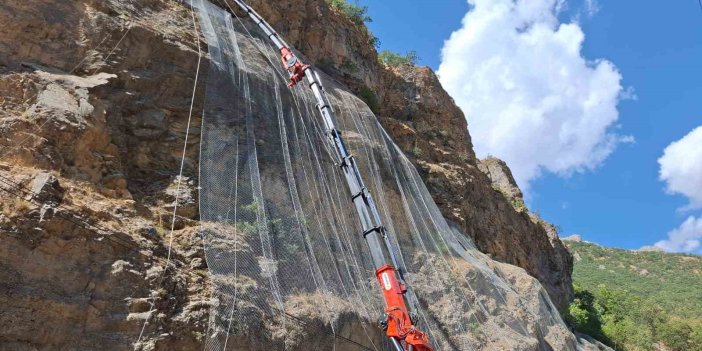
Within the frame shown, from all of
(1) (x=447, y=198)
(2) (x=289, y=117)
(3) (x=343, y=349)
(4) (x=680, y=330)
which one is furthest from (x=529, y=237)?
(4) (x=680, y=330)

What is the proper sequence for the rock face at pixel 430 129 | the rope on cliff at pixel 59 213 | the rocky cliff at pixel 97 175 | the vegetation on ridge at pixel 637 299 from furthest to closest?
1. the vegetation on ridge at pixel 637 299
2. the rock face at pixel 430 129
3. the rope on cliff at pixel 59 213
4. the rocky cliff at pixel 97 175

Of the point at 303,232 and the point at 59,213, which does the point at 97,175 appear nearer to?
the point at 59,213

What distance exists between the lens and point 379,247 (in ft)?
32.2

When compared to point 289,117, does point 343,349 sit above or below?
below

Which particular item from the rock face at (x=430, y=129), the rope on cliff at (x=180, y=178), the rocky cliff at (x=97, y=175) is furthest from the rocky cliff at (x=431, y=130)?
the rocky cliff at (x=97, y=175)

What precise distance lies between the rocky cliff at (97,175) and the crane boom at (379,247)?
2.69 meters

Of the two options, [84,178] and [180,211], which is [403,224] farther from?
[84,178]

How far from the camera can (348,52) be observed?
2048cm

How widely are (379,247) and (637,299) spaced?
1473 inches

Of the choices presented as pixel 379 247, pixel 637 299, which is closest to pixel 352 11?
pixel 379 247

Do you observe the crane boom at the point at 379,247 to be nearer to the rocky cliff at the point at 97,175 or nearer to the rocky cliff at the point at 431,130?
the rocky cliff at the point at 97,175

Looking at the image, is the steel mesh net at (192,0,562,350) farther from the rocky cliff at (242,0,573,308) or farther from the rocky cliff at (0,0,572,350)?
the rocky cliff at (242,0,573,308)

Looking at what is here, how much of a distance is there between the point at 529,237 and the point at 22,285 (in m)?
21.9

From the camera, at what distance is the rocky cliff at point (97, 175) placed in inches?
255
